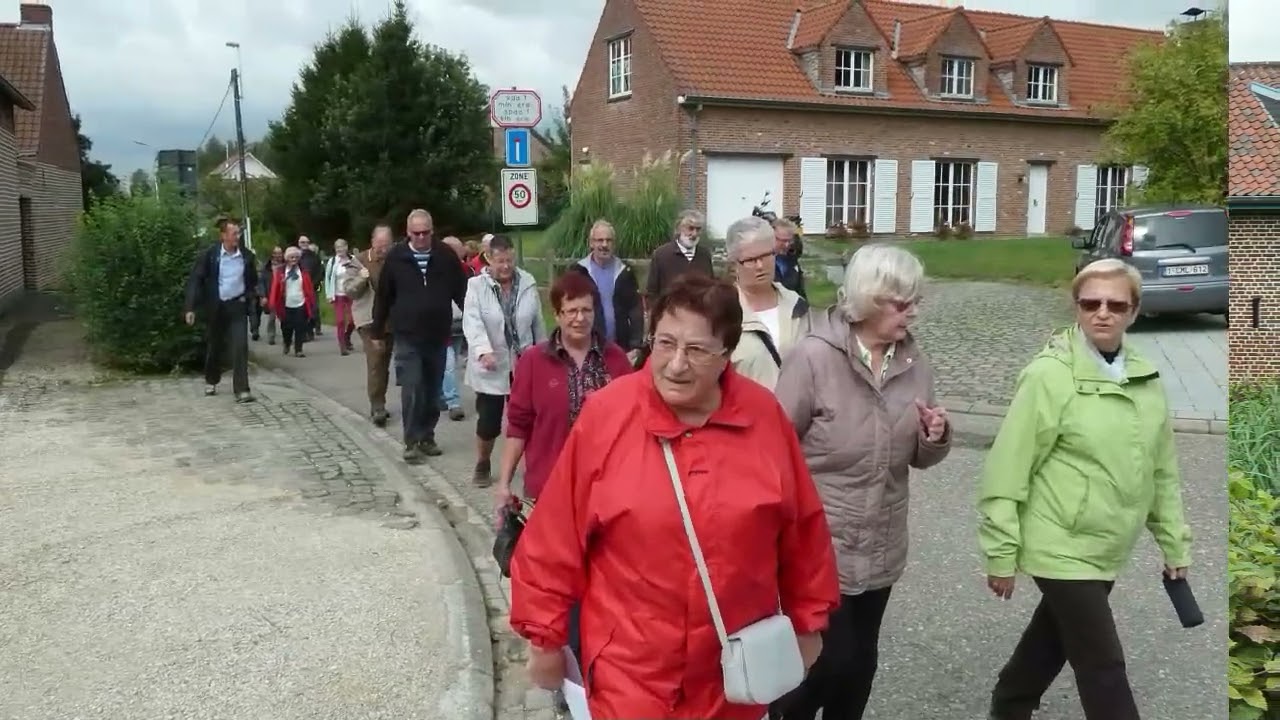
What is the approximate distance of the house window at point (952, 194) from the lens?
390 cm

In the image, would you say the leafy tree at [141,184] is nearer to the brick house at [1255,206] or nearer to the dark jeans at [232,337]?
the dark jeans at [232,337]

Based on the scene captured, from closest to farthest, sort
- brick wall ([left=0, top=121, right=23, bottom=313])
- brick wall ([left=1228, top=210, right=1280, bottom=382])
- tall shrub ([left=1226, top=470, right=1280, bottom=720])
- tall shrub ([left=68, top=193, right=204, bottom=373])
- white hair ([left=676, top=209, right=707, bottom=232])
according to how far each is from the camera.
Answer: brick wall ([left=1228, top=210, right=1280, bottom=382]), tall shrub ([left=1226, top=470, right=1280, bottom=720]), white hair ([left=676, top=209, right=707, bottom=232]), tall shrub ([left=68, top=193, right=204, bottom=373]), brick wall ([left=0, top=121, right=23, bottom=313])

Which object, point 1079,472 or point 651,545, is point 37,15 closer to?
point 651,545

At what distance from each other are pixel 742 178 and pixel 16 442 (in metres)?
6.78

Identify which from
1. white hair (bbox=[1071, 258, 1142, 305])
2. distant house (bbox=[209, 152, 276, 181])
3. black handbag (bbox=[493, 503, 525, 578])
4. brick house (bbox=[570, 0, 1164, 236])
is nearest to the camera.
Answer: white hair (bbox=[1071, 258, 1142, 305])

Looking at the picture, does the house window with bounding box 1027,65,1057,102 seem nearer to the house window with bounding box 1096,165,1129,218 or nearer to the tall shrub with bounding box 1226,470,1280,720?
the house window with bounding box 1096,165,1129,218

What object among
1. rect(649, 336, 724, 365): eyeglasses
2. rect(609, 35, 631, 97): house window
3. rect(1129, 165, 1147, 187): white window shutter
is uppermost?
rect(609, 35, 631, 97): house window

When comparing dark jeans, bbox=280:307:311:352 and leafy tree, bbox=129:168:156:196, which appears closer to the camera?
leafy tree, bbox=129:168:156:196

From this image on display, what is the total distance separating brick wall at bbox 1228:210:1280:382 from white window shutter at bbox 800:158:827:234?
1.90 m

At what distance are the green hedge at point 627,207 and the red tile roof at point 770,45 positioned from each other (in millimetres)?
445

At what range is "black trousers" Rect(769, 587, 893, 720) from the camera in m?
3.32

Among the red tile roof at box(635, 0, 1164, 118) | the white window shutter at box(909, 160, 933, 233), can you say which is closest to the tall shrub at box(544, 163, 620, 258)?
the red tile roof at box(635, 0, 1164, 118)

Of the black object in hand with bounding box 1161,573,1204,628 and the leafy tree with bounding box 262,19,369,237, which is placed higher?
the leafy tree with bounding box 262,19,369,237

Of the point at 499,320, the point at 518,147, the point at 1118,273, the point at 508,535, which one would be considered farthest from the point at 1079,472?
the point at 499,320
